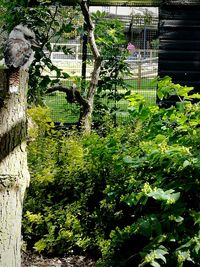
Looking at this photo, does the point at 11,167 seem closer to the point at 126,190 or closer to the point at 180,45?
the point at 126,190

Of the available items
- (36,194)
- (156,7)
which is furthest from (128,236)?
(156,7)

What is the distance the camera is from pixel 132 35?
7.78 meters

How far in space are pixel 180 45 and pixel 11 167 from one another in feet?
14.1

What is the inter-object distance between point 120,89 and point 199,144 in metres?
3.97

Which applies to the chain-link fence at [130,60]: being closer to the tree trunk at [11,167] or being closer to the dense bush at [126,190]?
the dense bush at [126,190]

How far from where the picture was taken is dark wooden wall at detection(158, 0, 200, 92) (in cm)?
670

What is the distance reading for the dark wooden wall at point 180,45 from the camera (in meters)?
6.70

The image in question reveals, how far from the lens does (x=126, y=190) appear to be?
3391 mm

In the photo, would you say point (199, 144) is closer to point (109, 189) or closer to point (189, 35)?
point (109, 189)

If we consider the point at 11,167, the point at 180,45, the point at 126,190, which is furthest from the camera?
the point at 180,45

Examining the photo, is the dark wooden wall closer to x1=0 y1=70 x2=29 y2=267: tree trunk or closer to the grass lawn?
the grass lawn

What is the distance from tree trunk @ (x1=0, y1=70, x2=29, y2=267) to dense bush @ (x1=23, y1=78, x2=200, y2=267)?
1.91ft

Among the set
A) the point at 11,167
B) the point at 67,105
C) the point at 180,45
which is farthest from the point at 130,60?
the point at 11,167

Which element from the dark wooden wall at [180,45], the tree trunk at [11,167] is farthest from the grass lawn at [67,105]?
the tree trunk at [11,167]
